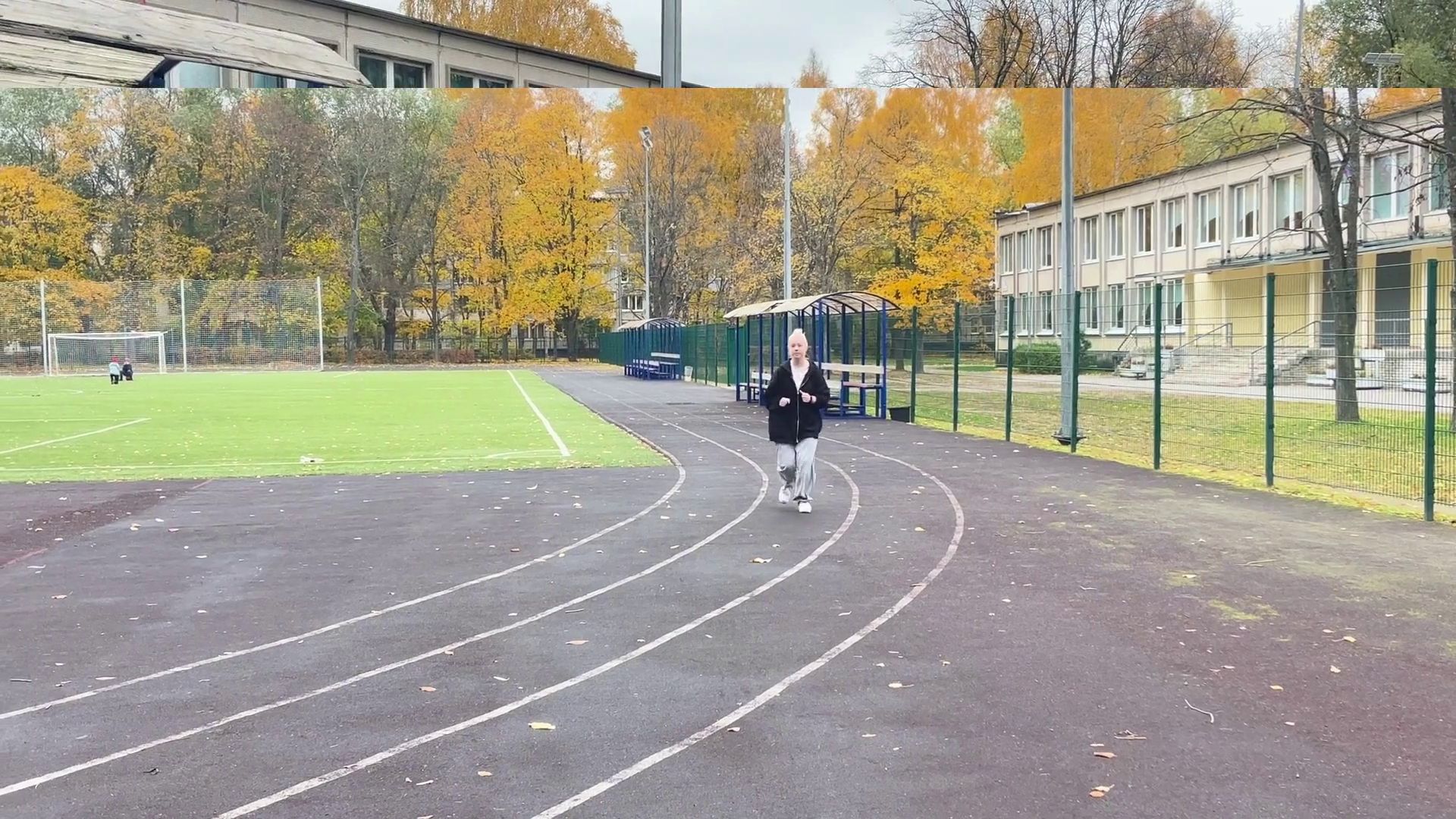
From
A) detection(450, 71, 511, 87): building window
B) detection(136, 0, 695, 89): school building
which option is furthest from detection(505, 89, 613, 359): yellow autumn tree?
detection(450, 71, 511, 87): building window

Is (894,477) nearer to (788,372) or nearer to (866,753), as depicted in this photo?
(788,372)

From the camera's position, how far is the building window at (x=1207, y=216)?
44.3m

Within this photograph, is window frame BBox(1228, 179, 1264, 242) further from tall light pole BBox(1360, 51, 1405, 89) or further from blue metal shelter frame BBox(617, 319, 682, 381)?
blue metal shelter frame BBox(617, 319, 682, 381)

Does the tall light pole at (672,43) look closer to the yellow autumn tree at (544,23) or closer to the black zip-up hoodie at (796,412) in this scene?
the yellow autumn tree at (544,23)

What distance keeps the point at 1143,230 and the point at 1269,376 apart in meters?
38.2

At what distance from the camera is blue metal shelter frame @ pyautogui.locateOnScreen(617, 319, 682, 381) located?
44406mm

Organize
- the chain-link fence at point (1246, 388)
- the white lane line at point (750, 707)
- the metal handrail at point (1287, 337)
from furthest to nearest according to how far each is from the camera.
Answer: the metal handrail at point (1287, 337) < the chain-link fence at point (1246, 388) < the white lane line at point (750, 707)

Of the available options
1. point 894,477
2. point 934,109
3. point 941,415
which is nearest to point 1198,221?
point 934,109

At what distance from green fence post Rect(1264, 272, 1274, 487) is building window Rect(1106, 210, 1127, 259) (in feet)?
127

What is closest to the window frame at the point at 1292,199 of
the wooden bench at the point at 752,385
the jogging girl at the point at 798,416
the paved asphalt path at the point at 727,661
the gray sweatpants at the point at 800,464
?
the wooden bench at the point at 752,385

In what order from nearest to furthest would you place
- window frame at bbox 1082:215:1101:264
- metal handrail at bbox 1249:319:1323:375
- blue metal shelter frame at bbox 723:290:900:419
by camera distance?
1. metal handrail at bbox 1249:319:1323:375
2. blue metal shelter frame at bbox 723:290:900:419
3. window frame at bbox 1082:215:1101:264

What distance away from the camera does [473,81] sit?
41969 millimetres

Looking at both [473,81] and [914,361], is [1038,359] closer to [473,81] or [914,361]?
[914,361]

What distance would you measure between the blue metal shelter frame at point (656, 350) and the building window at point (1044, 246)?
1840 cm
